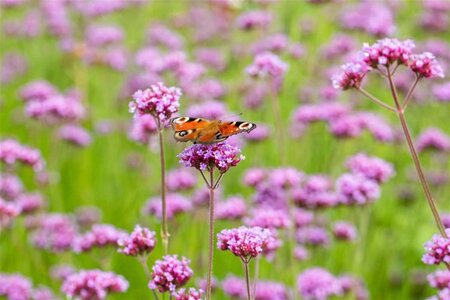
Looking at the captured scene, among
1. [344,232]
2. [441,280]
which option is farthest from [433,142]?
[441,280]

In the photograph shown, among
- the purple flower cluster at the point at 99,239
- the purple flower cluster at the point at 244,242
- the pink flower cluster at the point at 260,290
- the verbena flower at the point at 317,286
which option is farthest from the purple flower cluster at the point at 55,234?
the purple flower cluster at the point at 244,242

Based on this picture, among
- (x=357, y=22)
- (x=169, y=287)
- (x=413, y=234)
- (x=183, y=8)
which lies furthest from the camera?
(x=183, y=8)

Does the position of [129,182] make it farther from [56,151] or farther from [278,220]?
[278,220]

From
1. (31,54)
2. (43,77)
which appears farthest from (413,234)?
(31,54)

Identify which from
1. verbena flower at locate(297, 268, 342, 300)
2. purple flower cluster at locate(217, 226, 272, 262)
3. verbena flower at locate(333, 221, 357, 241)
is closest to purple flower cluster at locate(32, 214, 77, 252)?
verbena flower at locate(297, 268, 342, 300)

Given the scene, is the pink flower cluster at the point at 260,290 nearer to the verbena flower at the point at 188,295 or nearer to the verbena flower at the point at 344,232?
the verbena flower at the point at 344,232

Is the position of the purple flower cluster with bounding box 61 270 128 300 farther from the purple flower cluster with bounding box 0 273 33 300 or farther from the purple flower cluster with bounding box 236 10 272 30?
the purple flower cluster with bounding box 236 10 272 30
